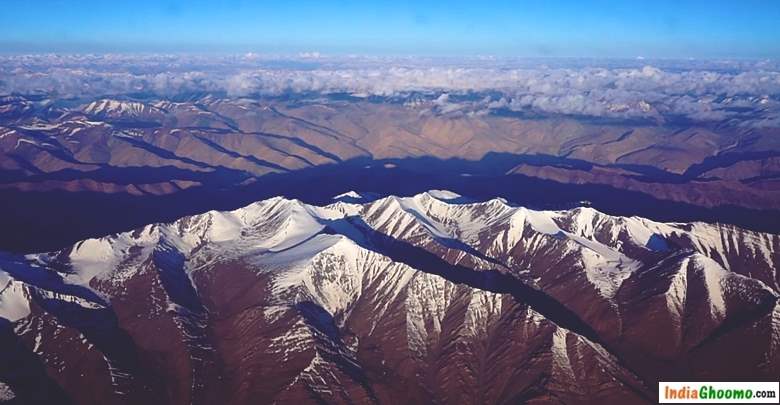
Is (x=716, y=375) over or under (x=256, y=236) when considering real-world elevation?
under

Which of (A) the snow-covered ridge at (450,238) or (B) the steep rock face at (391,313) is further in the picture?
(A) the snow-covered ridge at (450,238)

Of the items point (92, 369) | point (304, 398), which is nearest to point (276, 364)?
point (304, 398)

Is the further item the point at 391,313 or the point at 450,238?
→ the point at 450,238

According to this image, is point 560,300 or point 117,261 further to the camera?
point 117,261

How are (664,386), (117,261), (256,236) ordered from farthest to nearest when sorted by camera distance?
(256,236), (117,261), (664,386)

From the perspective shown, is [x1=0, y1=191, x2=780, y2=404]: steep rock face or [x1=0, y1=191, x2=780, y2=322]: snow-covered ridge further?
[x1=0, y1=191, x2=780, y2=322]: snow-covered ridge

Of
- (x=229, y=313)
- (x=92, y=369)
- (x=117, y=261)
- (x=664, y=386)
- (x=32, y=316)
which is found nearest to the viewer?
(x=664, y=386)

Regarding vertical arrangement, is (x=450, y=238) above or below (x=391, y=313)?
above

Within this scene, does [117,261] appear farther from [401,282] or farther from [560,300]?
[560,300]
